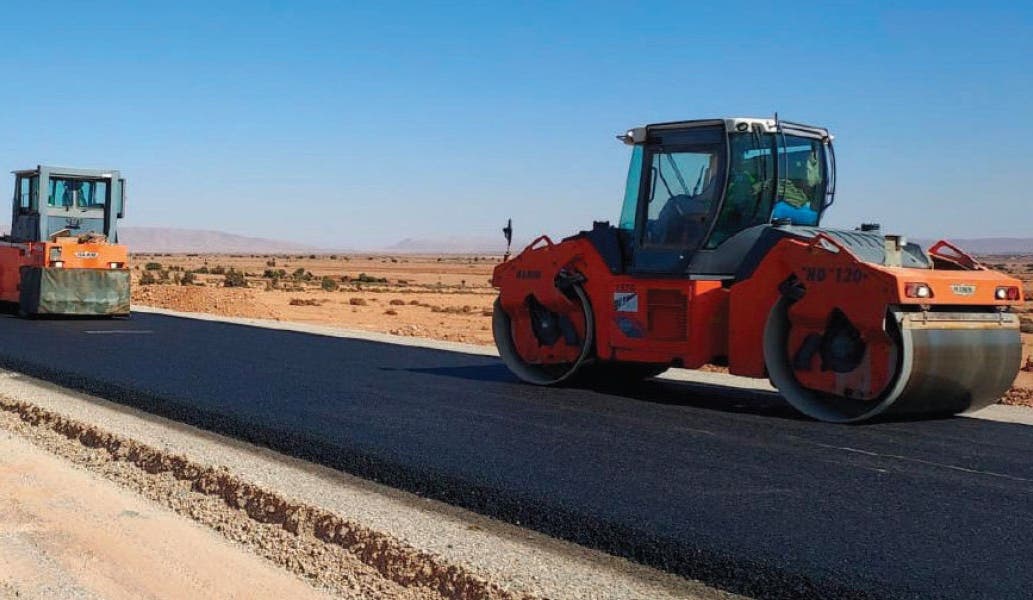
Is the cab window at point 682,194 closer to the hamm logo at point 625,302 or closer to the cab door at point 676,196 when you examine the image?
the cab door at point 676,196

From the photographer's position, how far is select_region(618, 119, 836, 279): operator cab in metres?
10.7

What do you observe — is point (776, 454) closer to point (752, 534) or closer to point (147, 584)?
point (752, 534)

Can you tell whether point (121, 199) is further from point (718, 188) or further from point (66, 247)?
point (718, 188)

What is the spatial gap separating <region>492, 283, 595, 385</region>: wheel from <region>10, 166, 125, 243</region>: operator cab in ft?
41.8

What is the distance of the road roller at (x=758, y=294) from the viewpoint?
9016 mm

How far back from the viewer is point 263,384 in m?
11.4

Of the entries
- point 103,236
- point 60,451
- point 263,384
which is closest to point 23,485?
point 60,451

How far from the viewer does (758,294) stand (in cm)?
997

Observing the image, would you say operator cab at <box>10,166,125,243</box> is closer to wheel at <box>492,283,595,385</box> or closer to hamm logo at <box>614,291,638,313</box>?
wheel at <box>492,283,595,385</box>

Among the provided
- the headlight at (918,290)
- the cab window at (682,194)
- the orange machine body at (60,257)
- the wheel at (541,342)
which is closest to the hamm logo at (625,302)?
the wheel at (541,342)

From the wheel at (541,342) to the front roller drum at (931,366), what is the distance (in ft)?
7.64

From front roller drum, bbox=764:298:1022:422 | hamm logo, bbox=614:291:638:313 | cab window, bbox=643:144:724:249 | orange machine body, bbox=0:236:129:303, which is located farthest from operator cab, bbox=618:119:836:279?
orange machine body, bbox=0:236:129:303

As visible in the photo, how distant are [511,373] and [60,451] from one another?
233 inches

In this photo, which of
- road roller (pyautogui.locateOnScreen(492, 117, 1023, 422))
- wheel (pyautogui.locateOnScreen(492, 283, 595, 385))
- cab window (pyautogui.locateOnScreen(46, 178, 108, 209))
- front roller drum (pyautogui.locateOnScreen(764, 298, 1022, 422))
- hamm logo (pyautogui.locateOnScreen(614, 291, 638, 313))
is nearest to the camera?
front roller drum (pyautogui.locateOnScreen(764, 298, 1022, 422))
